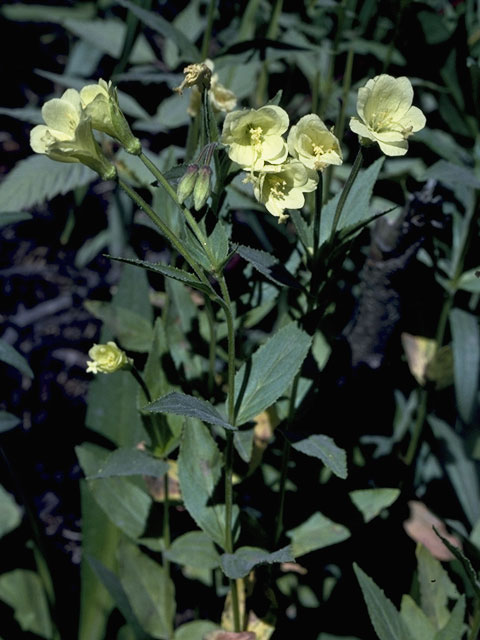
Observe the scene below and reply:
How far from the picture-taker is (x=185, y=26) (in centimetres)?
207

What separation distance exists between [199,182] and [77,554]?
50.2 inches

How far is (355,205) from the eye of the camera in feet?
3.91

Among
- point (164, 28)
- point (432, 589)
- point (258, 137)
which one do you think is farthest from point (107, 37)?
point (432, 589)

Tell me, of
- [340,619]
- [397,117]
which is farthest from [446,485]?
[397,117]

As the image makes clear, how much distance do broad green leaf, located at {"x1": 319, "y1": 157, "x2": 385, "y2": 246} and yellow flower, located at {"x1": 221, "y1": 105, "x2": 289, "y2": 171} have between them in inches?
9.6

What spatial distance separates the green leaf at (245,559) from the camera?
1068 millimetres

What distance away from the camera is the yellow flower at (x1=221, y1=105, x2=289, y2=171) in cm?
95

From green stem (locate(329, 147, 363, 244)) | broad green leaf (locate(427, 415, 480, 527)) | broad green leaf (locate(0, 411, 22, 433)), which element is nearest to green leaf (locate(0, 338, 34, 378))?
broad green leaf (locate(0, 411, 22, 433))

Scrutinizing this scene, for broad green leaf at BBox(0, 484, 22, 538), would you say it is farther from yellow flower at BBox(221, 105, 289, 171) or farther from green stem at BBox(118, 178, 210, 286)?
yellow flower at BBox(221, 105, 289, 171)

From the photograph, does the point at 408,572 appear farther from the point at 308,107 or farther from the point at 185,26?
the point at 185,26

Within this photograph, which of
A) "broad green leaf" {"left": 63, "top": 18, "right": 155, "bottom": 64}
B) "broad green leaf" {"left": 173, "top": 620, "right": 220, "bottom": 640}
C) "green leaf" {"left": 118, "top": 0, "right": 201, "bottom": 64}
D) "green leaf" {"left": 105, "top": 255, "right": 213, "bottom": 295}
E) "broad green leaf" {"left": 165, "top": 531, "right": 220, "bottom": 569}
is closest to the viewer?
"green leaf" {"left": 105, "top": 255, "right": 213, "bottom": 295}

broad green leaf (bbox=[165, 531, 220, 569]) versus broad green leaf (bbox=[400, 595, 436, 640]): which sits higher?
broad green leaf (bbox=[400, 595, 436, 640])

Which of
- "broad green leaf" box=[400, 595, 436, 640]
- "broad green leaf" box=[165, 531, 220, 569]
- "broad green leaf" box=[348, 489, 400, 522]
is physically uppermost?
"broad green leaf" box=[348, 489, 400, 522]

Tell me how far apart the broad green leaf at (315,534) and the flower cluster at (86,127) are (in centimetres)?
78
